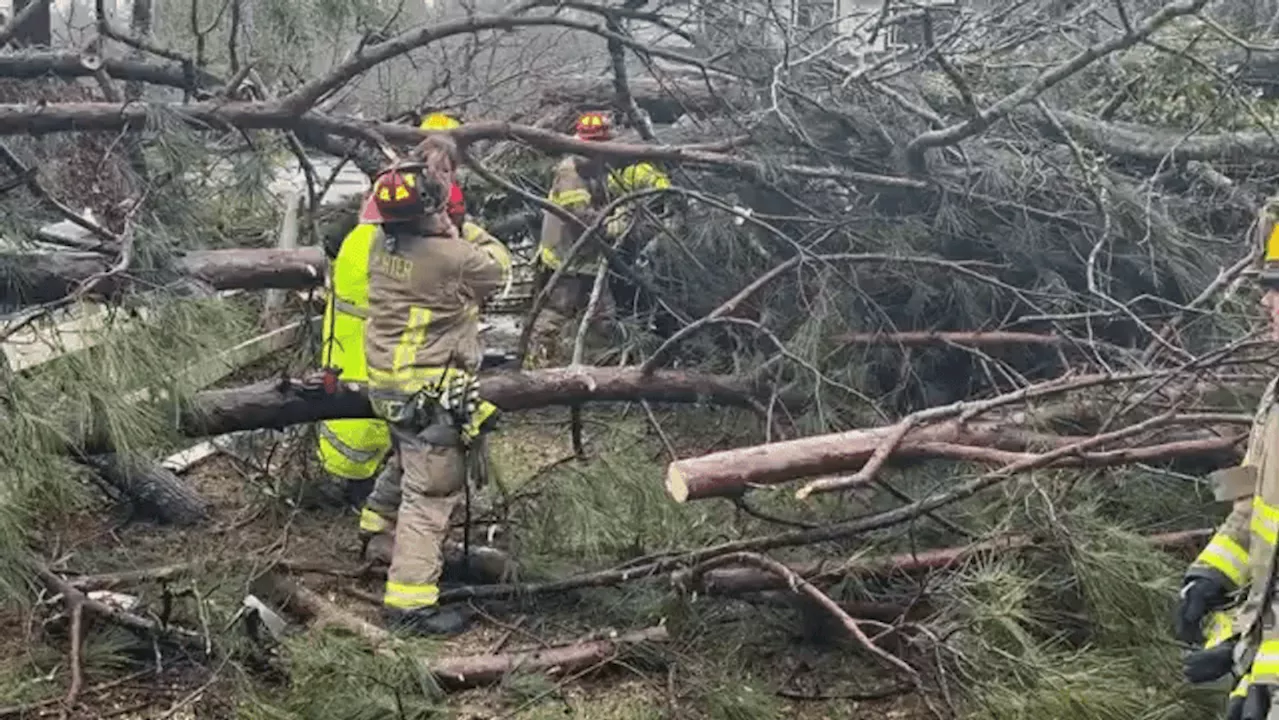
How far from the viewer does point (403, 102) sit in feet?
21.2

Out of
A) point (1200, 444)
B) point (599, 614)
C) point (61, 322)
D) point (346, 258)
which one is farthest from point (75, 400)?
point (1200, 444)

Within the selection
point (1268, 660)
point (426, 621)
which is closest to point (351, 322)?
point (426, 621)

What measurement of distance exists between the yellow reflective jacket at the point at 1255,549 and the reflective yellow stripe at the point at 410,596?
2363mm

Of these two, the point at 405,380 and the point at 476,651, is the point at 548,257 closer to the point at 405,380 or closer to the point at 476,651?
the point at 405,380

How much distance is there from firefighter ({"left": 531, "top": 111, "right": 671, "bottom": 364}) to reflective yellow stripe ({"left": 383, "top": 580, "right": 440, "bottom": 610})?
1628mm

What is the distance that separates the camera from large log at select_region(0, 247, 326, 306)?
3.91 m

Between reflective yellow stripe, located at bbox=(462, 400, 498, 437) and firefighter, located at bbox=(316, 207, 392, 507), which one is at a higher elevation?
firefighter, located at bbox=(316, 207, 392, 507)

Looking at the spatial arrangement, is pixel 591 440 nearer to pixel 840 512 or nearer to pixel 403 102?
pixel 840 512

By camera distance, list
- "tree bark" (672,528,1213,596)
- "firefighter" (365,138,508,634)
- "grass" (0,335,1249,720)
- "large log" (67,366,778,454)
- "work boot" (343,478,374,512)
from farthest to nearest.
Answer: "work boot" (343,478,374,512) < "large log" (67,366,778,454) < "firefighter" (365,138,508,634) < "tree bark" (672,528,1213,596) < "grass" (0,335,1249,720)

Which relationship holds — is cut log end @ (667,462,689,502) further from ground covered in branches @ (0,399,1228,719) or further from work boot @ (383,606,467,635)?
work boot @ (383,606,467,635)

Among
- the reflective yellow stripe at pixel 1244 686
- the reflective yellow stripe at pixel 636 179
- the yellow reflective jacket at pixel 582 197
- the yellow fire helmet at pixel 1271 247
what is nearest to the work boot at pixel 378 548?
the yellow reflective jacket at pixel 582 197

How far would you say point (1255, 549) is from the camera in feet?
8.91

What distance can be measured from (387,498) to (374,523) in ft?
0.33


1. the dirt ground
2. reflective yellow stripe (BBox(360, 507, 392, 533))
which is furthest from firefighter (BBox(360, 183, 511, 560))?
the dirt ground
